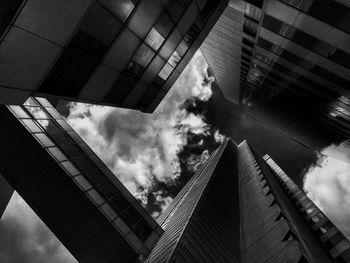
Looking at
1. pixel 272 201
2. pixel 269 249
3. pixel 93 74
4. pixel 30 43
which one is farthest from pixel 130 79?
pixel 272 201

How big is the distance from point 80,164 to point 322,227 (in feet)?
146

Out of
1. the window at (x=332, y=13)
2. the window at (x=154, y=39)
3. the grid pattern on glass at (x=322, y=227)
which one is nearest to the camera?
the window at (x=332, y=13)

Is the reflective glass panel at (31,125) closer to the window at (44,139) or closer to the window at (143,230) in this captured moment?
the window at (44,139)

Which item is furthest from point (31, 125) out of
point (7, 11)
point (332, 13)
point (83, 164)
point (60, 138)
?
point (332, 13)

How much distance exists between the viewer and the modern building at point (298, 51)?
525 inches

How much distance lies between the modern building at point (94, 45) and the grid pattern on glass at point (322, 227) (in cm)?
3718

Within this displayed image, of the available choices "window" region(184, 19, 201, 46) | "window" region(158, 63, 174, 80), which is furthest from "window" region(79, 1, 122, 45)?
"window" region(184, 19, 201, 46)

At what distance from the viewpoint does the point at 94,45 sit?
10398 mm

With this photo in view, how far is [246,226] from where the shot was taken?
45906 mm

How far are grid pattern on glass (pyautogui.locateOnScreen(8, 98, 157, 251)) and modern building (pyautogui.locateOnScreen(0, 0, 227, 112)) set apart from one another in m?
11.1

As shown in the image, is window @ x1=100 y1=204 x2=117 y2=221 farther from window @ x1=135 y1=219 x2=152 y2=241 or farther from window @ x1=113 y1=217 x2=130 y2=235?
window @ x1=135 y1=219 x2=152 y2=241

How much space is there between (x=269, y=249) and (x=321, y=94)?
16.6 m

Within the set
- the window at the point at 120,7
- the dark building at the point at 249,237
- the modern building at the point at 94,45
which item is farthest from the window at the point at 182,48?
the dark building at the point at 249,237

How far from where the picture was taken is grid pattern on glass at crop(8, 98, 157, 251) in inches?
968
